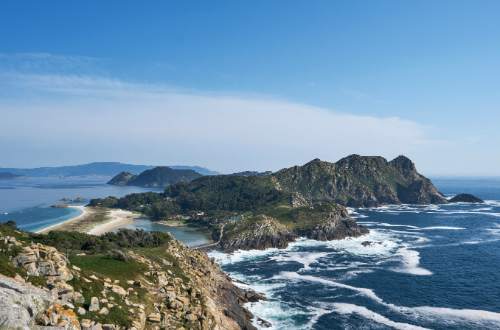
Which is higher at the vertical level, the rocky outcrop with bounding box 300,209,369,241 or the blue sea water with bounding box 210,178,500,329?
the rocky outcrop with bounding box 300,209,369,241

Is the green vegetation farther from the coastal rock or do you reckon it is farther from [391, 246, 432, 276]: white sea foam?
[391, 246, 432, 276]: white sea foam

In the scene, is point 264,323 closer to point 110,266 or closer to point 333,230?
point 110,266

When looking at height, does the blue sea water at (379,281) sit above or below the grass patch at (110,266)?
below

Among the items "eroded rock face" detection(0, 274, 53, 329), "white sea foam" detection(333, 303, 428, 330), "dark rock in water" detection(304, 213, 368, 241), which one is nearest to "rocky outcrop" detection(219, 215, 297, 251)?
"dark rock in water" detection(304, 213, 368, 241)

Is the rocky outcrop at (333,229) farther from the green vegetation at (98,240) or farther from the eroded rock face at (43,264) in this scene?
the eroded rock face at (43,264)

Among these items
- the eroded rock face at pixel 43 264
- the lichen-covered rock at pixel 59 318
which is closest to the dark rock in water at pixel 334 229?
the eroded rock face at pixel 43 264

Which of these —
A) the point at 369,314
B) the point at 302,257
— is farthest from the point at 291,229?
the point at 369,314

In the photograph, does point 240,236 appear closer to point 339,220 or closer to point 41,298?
point 339,220
